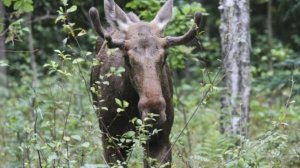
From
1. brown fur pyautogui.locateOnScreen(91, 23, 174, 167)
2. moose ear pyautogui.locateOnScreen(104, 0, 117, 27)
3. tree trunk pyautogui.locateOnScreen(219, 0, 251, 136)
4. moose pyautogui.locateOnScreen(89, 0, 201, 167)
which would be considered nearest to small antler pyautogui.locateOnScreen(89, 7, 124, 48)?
moose pyautogui.locateOnScreen(89, 0, 201, 167)

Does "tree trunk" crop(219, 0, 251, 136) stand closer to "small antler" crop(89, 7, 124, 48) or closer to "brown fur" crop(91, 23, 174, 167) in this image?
"brown fur" crop(91, 23, 174, 167)

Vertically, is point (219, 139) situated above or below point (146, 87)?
below

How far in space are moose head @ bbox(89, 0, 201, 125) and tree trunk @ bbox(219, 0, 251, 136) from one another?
2011 mm

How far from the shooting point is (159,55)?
299 inches

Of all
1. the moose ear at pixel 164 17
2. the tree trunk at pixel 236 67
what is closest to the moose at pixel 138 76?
the moose ear at pixel 164 17

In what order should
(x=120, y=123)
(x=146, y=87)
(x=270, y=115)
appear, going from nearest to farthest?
(x=146, y=87), (x=120, y=123), (x=270, y=115)

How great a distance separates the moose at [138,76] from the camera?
7254mm

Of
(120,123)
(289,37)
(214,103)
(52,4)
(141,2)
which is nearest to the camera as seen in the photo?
(120,123)

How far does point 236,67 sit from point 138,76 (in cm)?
336

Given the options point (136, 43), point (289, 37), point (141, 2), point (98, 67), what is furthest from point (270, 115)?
point (289, 37)

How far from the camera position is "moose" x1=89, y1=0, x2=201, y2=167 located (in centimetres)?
725

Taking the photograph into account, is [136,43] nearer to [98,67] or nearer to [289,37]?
[98,67]

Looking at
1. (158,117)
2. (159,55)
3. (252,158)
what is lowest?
(252,158)

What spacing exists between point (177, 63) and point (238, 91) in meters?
1.21
